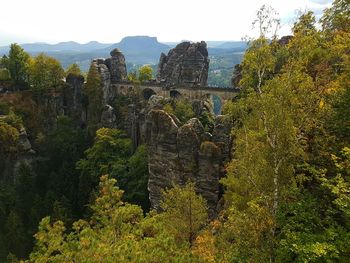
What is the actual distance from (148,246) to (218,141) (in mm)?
26230

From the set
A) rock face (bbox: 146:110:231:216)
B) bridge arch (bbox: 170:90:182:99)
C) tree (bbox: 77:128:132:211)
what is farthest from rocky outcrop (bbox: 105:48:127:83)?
rock face (bbox: 146:110:231:216)

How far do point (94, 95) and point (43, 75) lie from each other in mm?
11384

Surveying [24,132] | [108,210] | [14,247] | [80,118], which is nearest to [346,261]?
[108,210]

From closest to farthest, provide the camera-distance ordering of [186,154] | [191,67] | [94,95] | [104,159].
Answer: [186,154] < [104,159] < [94,95] < [191,67]

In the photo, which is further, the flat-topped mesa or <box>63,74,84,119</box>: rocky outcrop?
the flat-topped mesa

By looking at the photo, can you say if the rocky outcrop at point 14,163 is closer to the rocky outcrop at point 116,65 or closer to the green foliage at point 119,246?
the rocky outcrop at point 116,65

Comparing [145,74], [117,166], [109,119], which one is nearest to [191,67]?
[145,74]

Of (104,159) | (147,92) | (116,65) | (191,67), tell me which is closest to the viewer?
(104,159)

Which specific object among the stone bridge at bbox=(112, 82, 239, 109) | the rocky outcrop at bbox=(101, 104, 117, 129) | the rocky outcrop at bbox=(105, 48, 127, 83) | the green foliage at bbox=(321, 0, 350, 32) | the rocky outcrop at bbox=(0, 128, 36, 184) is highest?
the green foliage at bbox=(321, 0, 350, 32)

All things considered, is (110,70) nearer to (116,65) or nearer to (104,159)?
(116,65)

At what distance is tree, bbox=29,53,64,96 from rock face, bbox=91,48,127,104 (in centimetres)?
823

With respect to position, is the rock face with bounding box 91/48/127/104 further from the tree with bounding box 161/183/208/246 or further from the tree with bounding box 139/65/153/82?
the tree with bounding box 161/183/208/246

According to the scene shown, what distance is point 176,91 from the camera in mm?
77375

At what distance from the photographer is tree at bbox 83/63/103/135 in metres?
74.1
